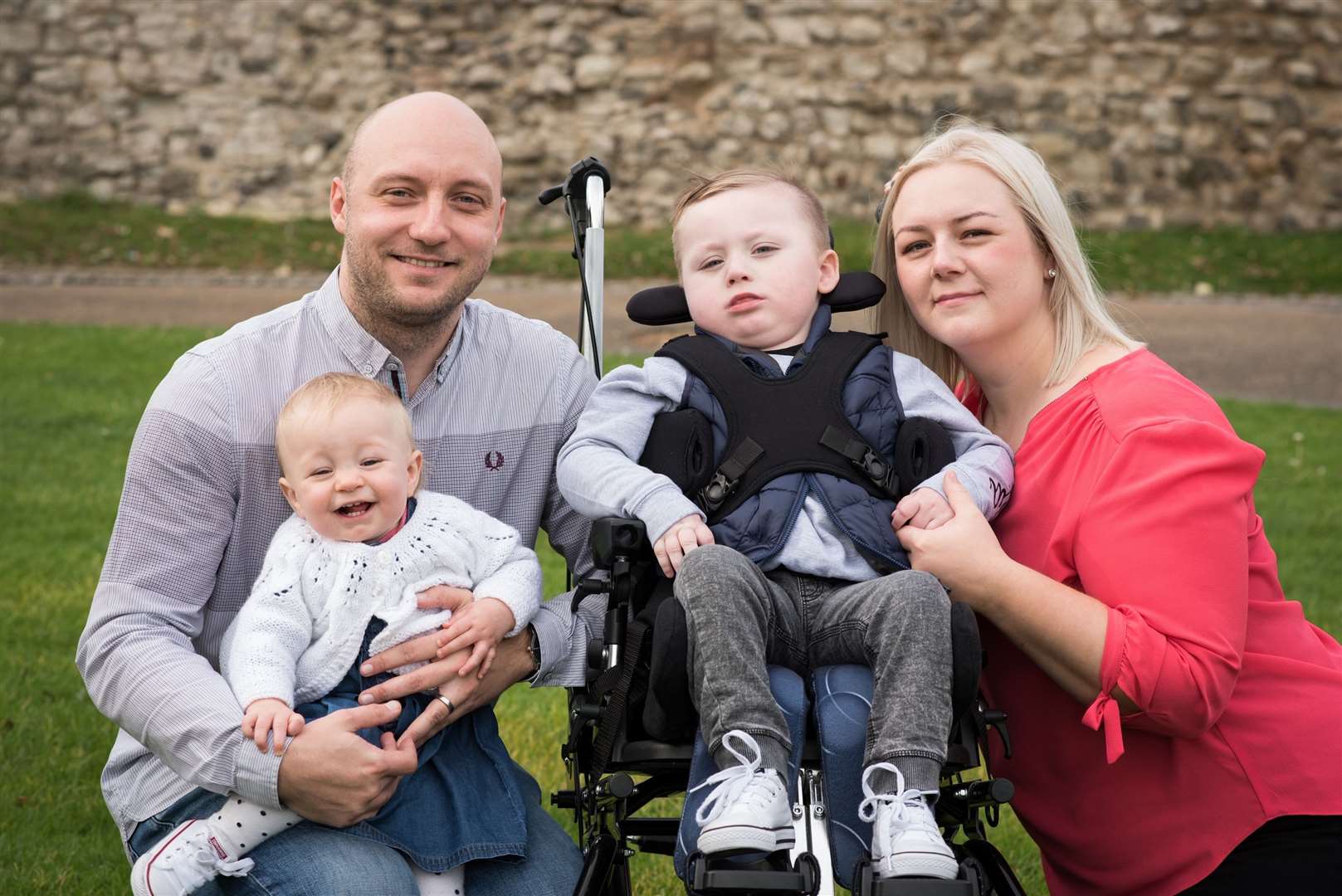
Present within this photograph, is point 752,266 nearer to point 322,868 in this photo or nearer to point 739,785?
point 739,785

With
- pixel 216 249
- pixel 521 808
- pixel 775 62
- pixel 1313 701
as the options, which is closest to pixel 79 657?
pixel 521 808

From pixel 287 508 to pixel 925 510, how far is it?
4.04ft

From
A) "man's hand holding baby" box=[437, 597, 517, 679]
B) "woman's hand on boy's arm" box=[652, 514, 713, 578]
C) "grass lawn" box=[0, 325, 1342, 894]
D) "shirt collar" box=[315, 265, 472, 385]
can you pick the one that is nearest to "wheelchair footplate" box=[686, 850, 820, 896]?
"woman's hand on boy's arm" box=[652, 514, 713, 578]

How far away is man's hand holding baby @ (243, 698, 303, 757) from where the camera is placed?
2564 mm

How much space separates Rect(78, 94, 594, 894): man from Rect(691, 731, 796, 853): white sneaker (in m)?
0.63

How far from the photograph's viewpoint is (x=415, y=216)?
9.85ft

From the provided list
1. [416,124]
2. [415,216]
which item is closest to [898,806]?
[415,216]

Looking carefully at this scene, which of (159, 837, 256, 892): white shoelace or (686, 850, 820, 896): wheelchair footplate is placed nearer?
(686, 850, 820, 896): wheelchair footplate

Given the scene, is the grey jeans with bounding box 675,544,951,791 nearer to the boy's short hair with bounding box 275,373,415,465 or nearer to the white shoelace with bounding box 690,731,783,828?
the white shoelace with bounding box 690,731,783,828

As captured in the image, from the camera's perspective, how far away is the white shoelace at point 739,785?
230 centimetres

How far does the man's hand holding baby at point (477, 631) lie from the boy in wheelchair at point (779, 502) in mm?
264

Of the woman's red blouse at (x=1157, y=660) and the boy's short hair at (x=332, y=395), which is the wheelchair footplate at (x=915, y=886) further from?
the boy's short hair at (x=332, y=395)

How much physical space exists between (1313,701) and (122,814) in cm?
227

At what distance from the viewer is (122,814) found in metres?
2.92
